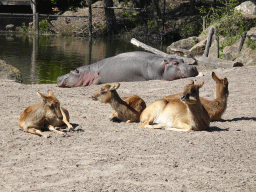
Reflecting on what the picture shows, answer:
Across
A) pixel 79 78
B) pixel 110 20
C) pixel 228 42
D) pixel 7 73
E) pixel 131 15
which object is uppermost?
pixel 131 15

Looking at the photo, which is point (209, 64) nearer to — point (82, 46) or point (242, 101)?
point (242, 101)

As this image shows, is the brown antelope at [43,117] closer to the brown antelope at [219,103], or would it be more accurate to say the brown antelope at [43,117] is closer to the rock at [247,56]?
the brown antelope at [219,103]

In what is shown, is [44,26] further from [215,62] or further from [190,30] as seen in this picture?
[215,62]

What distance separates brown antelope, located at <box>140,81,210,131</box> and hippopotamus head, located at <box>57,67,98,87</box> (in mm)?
6983

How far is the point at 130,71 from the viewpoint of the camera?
1380 centimetres

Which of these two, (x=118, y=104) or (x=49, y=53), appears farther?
(x=49, y=53)

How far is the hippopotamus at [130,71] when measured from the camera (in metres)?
13.7

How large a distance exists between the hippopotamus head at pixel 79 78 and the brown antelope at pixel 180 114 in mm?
6983

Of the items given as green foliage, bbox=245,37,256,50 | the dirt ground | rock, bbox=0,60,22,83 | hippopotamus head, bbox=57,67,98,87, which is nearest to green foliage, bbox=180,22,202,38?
green foliage, bbox=245,37,256,50

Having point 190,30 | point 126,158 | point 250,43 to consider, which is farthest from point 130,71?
point 190,30

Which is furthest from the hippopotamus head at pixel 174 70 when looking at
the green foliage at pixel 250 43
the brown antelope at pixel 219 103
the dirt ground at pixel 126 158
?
the brown antelope at pixel 219 103

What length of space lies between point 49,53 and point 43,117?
Answer: 51.0 feet

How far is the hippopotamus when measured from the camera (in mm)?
13734

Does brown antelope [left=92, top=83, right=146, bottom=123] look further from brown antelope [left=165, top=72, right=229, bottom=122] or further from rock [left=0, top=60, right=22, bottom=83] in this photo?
rock [left=0, top=60, right=22, bottom=83]
